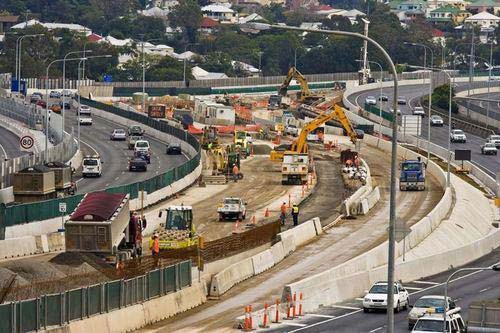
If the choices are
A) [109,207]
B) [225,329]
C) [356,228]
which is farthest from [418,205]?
[225,329]

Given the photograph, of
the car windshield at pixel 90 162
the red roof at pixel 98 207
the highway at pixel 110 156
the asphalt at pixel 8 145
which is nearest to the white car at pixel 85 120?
the highway at pixel 110 156

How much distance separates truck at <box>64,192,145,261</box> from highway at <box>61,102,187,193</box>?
3535cm

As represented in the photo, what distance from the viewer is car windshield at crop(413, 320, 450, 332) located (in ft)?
191

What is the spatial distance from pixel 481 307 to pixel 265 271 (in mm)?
21704

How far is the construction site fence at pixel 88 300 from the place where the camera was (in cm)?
4997

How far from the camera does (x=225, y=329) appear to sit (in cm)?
6028

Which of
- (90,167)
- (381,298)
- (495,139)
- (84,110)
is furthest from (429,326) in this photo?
(84,110)

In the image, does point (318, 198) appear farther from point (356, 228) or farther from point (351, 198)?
point (356, 228)

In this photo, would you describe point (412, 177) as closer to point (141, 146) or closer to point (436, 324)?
point (141, 146)

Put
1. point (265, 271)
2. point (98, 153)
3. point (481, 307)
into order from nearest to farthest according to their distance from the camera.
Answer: point (481, 307)
point (265, 271)
point (98, 153)

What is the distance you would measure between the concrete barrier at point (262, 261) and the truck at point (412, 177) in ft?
135

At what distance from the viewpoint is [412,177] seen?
11944 centimetres

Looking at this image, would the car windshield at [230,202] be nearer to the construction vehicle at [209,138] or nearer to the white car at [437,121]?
the construction vehicle at [209,138]

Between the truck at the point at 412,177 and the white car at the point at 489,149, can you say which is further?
the white car at the point at 489,149
